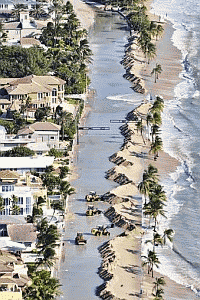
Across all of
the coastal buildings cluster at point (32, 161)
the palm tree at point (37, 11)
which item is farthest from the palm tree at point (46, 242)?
the palm tree at point (37, 11)

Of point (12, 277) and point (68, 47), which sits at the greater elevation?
point (68, 47)

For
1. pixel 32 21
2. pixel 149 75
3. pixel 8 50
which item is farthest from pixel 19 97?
pixel 32 21

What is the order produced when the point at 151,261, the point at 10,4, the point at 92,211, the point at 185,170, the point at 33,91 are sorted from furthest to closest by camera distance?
the point at 10,4, the point at 33,91, the point at 185,170, the point at 92,211, the point at 151,261

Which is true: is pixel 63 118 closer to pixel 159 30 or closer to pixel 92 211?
pixel 92 211

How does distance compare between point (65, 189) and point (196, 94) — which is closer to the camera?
point (65, 189)

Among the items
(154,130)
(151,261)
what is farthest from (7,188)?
(154,130)

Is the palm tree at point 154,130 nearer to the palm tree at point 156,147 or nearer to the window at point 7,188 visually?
the palm tree at point 156,147

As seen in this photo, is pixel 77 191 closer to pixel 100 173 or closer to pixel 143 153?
pixel 100 173
